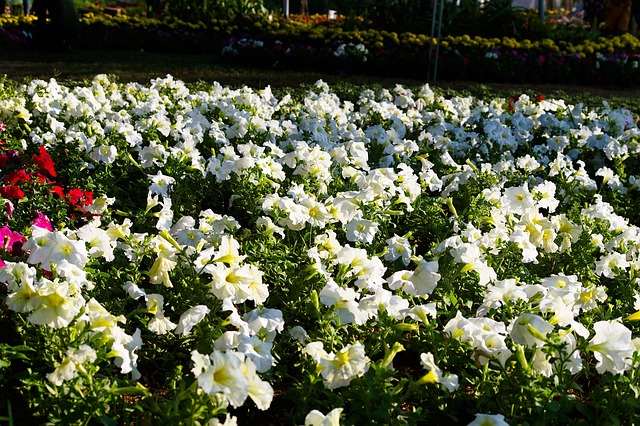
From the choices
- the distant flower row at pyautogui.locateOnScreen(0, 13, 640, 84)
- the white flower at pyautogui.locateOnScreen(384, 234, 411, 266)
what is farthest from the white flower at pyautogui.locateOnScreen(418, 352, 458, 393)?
the distant flower row at pyautogui.locateOnScreen(0, 13, 640, 84)

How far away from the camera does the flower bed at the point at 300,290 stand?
6.84 feet

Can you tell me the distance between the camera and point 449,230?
3.53 metres

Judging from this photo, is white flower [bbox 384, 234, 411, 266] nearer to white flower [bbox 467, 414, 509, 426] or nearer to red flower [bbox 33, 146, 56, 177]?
white flower [bbox 467, 414, 509, 426]

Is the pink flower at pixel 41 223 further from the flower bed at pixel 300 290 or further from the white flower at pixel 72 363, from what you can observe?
the white flower at pixel 72 363

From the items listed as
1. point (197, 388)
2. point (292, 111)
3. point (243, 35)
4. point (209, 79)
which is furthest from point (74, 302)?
point (243, 35)

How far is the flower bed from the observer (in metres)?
2.09

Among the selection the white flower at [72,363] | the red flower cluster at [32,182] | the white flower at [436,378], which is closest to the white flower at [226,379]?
the white flower at [72,363]

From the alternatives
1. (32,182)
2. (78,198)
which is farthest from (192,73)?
(78,198)

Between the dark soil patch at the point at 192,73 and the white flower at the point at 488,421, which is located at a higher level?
the white flower at the point at 488,421

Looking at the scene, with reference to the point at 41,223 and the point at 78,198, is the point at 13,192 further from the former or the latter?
the point at 41,223

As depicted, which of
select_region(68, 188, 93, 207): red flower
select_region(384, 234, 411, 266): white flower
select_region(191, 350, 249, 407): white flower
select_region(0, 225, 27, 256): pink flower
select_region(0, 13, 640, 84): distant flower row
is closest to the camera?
select_region(191, 350, 249, 407): white flower

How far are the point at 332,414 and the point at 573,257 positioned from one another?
1788 millimetres

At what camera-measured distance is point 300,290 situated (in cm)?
275

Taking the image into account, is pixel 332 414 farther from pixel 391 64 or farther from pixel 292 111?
pixel 391 64
